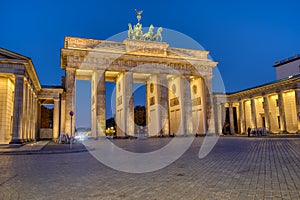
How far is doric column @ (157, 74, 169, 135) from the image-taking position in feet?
127

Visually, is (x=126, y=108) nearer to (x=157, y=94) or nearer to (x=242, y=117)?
(x=157, y=94)

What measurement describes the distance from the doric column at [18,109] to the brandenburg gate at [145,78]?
13.3 m

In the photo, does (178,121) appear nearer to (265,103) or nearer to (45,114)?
(265,103)

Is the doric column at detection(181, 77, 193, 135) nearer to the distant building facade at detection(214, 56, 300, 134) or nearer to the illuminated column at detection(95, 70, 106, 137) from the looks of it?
the distant building facade at detection(214, 56, 300, 134)

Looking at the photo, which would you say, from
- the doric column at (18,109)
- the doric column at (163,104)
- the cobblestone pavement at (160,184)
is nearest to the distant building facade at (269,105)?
the doric column at (163,104)

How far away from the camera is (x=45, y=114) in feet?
190

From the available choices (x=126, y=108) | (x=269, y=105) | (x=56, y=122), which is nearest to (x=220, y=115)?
(x=269, y=105)

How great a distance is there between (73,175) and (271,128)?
4127 cm

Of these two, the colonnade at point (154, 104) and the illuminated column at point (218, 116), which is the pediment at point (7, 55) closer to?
the colonnade at point (154, 104)

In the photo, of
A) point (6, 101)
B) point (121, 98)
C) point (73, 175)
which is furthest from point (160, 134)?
point (73, 175)

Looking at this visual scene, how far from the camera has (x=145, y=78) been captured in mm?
45062

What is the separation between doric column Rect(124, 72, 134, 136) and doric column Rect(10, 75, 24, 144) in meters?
17.9

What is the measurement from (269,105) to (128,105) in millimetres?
24848

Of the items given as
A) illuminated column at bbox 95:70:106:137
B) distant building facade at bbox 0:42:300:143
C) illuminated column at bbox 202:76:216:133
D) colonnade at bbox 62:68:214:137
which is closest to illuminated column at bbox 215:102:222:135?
distant building facade at bbox 0:42:300:143
